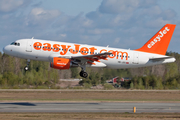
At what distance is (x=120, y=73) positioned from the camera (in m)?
49.0

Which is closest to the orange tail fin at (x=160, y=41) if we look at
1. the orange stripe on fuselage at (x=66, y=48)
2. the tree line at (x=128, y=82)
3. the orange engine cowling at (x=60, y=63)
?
the orange stripe on fuselage at (x=66, y=48)

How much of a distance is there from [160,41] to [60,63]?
16.7m

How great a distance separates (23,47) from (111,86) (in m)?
25.6

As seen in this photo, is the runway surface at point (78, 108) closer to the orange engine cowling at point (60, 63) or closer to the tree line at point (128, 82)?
the orange engine cowling at point (60, 63)

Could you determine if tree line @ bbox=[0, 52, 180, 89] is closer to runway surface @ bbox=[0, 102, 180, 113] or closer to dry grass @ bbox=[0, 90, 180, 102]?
dry grass @ bbox=[0, 90, 180, 102]

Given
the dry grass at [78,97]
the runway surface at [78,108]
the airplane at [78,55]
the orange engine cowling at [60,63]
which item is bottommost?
the runway surface at [78,108]

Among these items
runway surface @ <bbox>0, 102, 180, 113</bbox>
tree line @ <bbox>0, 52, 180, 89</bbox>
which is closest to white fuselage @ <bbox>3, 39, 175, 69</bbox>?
runway surface @ <bbox>0, 102, 180, 113</bbox>

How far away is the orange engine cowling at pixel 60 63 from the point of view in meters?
37.2

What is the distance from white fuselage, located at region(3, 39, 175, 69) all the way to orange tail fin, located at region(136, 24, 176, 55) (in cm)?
317

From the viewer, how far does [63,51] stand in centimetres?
3816

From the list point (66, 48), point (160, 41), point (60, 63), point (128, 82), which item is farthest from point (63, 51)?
point (128, 82)

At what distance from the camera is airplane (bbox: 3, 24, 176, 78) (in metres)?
37.8

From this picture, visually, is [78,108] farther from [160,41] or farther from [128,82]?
[128,82]

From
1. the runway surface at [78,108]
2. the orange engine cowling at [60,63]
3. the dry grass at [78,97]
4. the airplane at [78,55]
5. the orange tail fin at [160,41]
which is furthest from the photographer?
the orange tail fin at [160,41]
